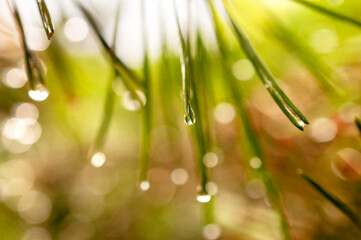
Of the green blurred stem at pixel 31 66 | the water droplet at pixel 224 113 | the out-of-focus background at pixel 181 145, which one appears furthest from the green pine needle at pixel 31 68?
the water droplet at pixel 224 113

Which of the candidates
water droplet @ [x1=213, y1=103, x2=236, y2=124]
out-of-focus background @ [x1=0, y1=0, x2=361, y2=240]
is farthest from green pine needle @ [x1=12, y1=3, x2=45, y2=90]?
water droplet @ [x1=213, y1=103, x2=236, y2=124]

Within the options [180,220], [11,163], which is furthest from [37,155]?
[180,220]

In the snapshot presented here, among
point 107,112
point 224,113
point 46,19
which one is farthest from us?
point 224,113

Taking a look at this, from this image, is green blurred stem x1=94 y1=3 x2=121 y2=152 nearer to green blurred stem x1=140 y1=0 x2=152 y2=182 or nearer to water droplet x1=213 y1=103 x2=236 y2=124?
green blurred stem x1=140 y1=0 x2=152 y2=182

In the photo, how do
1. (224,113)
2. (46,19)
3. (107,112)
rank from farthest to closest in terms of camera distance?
(224,113), (107,112), (46,19)

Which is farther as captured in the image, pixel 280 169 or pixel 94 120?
pixel 94 120

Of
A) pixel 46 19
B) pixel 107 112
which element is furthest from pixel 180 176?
pixel 46 19

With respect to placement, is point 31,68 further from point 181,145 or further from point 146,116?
point 181,145

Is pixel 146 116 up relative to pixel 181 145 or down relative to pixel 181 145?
up

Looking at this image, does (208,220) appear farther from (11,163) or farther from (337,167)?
(11,163)
